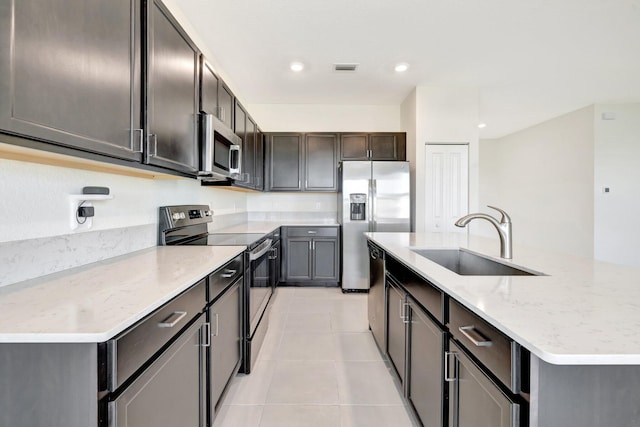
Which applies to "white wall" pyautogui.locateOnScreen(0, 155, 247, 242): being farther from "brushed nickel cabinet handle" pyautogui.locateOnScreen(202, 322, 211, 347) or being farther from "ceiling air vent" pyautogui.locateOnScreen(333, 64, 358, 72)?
"ceiling air vent" pyautogui.locateOnScreen(333, 64, 358, 72)

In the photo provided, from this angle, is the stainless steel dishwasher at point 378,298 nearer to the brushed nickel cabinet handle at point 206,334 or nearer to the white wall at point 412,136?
the brushed nickel cabinet handle at point 206,334

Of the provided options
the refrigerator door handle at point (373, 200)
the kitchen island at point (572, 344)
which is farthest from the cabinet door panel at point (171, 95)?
the refrigerator door handle at point (373, 200)

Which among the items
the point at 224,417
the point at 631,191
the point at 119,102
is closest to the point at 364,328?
the point at 224,417

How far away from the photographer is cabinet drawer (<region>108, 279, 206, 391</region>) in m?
0.72

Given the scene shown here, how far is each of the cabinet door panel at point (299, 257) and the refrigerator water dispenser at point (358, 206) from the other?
74 centimetres

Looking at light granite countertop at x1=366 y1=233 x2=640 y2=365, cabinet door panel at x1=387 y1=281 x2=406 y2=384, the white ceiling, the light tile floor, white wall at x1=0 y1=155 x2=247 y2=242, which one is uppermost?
the white ceiling

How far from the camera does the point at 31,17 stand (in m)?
0.78

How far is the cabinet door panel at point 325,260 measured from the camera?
4129 millimetres

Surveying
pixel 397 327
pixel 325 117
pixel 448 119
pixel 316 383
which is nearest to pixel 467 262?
pixel 397 327

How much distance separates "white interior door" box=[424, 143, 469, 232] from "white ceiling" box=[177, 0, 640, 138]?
0.84 metres

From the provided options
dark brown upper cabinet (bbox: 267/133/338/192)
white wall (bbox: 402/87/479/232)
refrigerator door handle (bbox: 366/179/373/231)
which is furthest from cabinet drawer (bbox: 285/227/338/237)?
white wall (bbox: 402/87/479/232)

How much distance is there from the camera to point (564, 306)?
83cm

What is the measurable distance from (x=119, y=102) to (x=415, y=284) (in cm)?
147

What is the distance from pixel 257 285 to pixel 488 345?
172 centimetres
